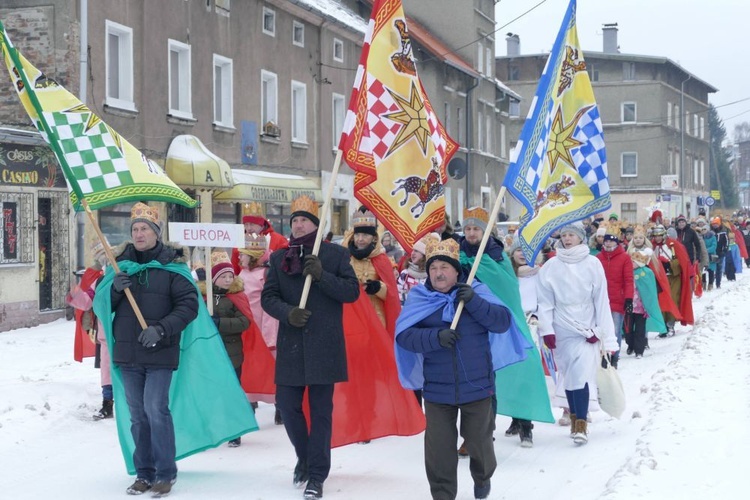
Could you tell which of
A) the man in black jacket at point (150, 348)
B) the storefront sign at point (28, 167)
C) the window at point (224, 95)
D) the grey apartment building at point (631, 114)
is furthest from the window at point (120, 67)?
the grey apartment building at point (631, 114)

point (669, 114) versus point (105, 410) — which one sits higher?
point (669, 114)

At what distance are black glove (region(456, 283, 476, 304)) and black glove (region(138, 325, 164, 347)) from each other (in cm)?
194

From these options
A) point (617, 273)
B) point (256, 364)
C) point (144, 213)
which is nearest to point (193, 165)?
point (617, 273)

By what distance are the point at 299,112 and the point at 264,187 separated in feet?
14.3

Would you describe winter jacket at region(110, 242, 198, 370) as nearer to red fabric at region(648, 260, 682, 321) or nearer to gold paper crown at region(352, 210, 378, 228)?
gold paper crown at region(352, 210, 378, 228)

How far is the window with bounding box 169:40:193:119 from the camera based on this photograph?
2288 cm

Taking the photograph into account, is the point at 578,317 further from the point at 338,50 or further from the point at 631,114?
the point at 631,114

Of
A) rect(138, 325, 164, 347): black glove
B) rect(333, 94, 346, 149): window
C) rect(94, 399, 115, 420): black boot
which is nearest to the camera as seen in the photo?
rect(138, 325, 164, 347): black glove

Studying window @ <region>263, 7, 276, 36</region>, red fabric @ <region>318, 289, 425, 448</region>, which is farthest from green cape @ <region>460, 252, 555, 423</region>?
window @ <region>263, 7, 276, 36</region>

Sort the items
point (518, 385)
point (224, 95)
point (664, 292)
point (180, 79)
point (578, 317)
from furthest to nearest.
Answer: point (224, 95) < point (180, 79) < point (664, 292) < point (578, 317) < point (518, 385)

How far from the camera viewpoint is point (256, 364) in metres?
9.77

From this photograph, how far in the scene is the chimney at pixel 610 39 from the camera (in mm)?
72062

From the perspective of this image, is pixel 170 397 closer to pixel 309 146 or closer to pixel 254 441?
pixel 254 441

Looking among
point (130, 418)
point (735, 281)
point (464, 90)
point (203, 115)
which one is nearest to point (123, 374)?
point (130, 418)
